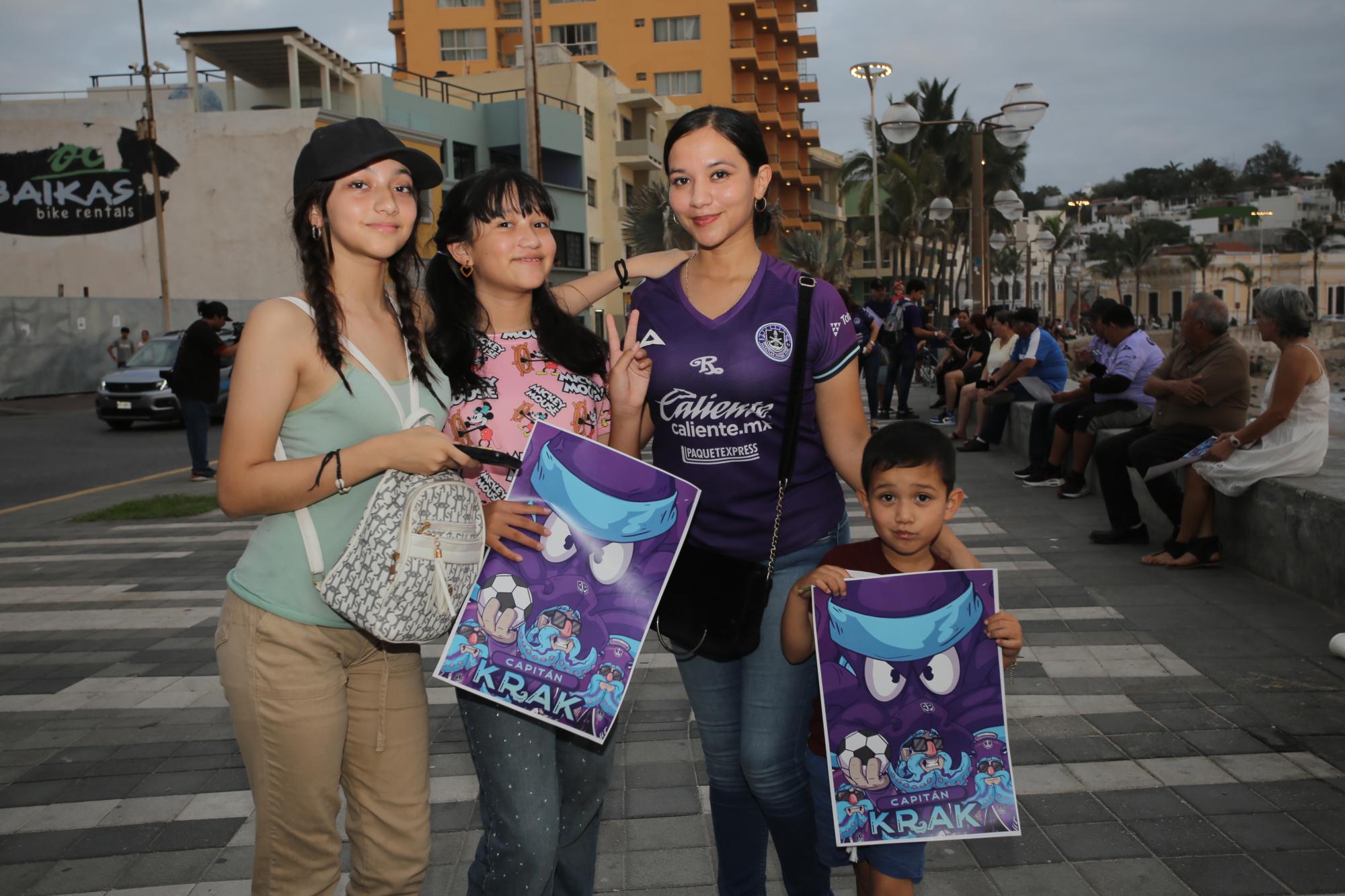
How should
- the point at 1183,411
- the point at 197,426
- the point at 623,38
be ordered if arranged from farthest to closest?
1. the point at 623,38
2. the point at 197,426
3. the point at 1183,411

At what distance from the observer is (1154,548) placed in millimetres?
8320

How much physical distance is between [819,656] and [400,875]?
3.59ft

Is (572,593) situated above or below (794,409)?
below

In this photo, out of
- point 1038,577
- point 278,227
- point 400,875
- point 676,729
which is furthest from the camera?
point 278,227

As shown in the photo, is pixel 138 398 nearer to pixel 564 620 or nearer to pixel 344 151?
pixel 344 151

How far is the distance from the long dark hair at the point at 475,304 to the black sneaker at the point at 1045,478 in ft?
30.6

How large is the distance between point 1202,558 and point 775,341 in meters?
5.87

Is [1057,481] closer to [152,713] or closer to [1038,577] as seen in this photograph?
[1038,577]

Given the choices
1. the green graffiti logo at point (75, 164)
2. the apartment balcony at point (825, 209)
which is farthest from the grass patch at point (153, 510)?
the apartment balcony at point (825, 209)

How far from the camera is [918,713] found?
2.69 meters

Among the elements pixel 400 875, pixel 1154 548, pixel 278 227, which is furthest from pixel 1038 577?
pixel 278 227

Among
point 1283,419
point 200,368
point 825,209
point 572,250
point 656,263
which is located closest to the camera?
point 656,263

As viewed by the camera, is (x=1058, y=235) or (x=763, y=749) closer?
(x=763, y=749)

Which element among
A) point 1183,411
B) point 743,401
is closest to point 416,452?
point 743,401
